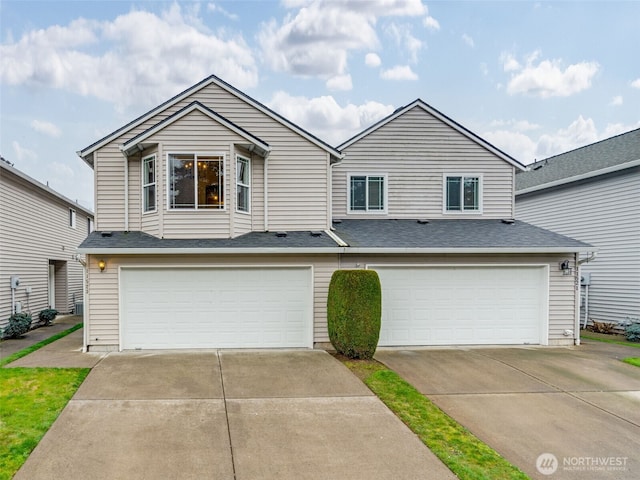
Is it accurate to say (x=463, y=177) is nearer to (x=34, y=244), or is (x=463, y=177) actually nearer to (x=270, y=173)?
(x=270, y=173)

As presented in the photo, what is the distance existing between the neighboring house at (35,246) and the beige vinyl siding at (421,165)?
10.2 metres

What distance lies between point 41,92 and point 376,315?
18452 millimetres

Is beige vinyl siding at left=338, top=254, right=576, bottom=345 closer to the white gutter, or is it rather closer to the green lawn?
the white gutter

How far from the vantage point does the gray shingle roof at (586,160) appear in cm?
1332

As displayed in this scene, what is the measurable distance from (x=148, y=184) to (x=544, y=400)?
31.1 feet

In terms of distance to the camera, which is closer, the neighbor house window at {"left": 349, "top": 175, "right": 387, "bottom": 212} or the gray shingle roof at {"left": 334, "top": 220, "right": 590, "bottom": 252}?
the gray shingle roof at {"left": 334, "top": 220, "right": 590, "bottom": 252}

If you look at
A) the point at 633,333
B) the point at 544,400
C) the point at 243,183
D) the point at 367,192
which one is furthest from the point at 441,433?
the point at 633,333

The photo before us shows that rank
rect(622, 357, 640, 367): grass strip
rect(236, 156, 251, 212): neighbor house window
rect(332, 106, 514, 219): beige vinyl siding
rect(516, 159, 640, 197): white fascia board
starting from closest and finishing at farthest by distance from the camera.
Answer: rect(622, 357, 640, 367): grass strip, rect(236, 156, 251, 212): neighbor house window, rect(516, 159, 640, 197): white fascia board, rect(332, 106, 514, 219): beige vinyl siding

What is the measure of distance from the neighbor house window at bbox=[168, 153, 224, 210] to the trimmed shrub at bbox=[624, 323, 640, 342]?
1247 centimetres

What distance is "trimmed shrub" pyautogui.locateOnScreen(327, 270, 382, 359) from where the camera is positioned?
8.20m

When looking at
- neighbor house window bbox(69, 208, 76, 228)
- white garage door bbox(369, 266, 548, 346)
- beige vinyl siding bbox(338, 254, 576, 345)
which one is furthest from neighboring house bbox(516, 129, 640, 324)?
neighbor house window bbox(69, 208, 76, 228)

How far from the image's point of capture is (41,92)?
17328 millimetres

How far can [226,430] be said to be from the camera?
4.92 metres

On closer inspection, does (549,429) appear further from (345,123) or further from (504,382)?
(345,123)
